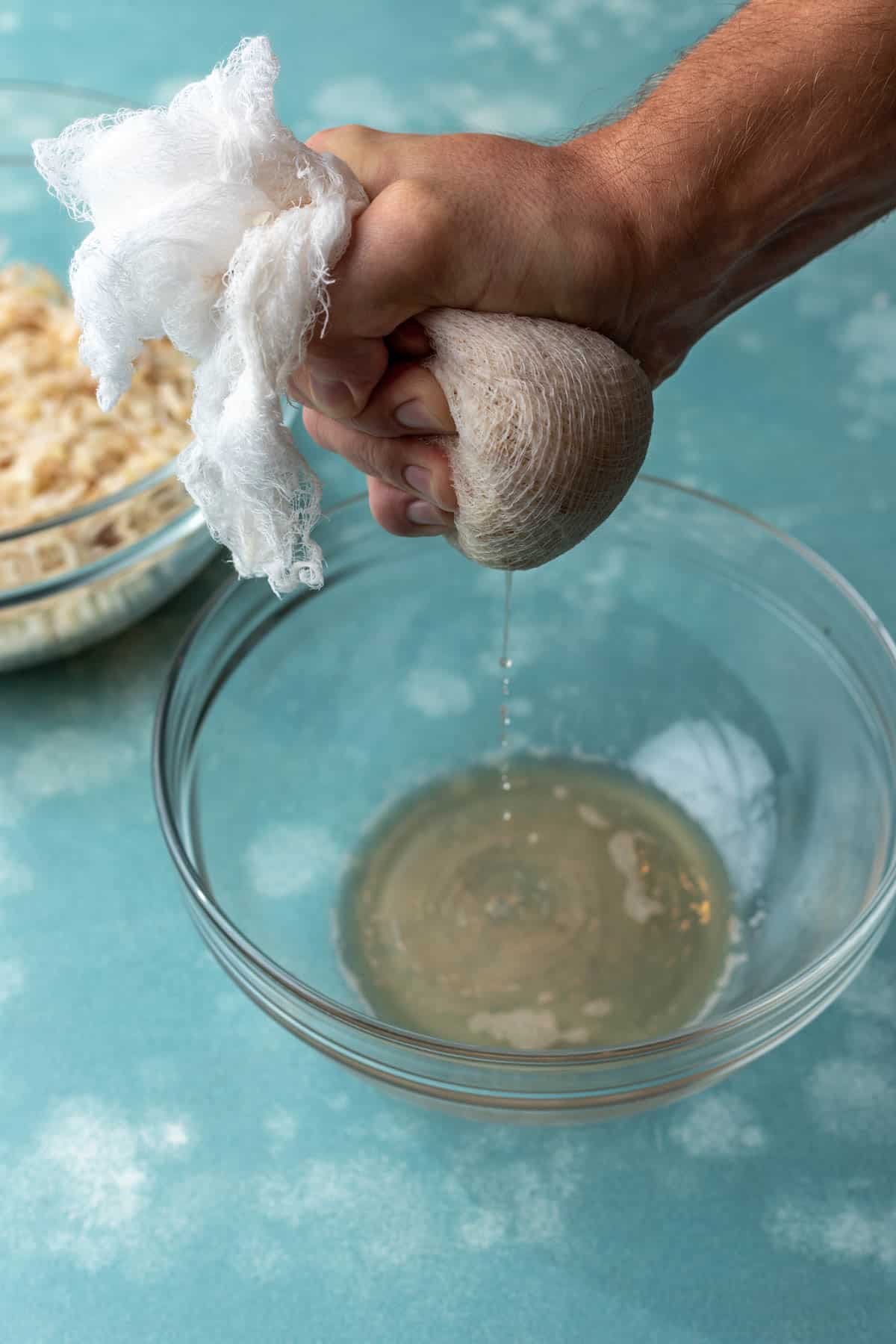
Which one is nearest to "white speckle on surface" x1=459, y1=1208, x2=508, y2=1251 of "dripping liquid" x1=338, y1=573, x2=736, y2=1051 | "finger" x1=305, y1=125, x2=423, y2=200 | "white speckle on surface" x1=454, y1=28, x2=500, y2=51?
"dripping liquid" x1=338, y1=573, x2=736, y2=1051

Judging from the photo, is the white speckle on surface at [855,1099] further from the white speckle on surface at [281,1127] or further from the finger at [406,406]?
the finger at [406,406]

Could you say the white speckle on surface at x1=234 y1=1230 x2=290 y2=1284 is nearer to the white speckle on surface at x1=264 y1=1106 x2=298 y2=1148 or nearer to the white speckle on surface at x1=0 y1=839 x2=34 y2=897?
the white speckle on surface at x1=264 y1=1106 x2=298 y2=1148

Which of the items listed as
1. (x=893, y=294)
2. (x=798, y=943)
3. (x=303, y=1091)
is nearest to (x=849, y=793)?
(x=798, y=943)

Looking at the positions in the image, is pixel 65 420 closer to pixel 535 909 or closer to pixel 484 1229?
pixel 535 909

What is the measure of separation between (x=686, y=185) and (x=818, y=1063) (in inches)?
21.5

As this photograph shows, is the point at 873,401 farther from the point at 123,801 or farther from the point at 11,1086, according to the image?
the point at 11,1086

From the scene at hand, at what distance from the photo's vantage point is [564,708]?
1068 mm

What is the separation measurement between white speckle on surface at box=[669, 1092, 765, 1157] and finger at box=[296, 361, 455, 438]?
0.46 m

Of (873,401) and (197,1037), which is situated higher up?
(873,401)

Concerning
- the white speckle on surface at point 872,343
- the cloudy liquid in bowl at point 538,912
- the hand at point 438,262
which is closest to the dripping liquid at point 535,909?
the cloudy liquid in bowl at point 538,912

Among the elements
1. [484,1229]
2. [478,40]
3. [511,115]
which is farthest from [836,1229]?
[478,40]

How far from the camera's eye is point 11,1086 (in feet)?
2.87

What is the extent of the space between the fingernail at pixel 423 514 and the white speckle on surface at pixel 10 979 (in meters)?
0.43

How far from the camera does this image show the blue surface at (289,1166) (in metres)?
0.77
